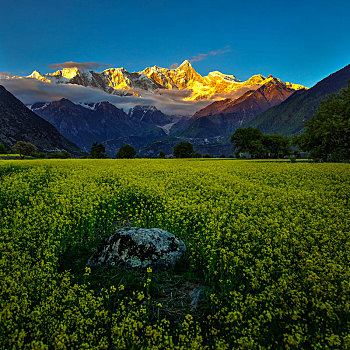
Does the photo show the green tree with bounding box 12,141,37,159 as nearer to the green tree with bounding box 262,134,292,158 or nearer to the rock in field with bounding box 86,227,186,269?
Answer: the rock in field with bounding box 86,227,186,269

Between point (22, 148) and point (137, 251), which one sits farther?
point (22, 148)

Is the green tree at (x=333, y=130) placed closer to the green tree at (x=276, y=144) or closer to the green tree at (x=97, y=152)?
the green tree at (x=276, y=144)

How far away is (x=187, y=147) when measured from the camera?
140875 mm

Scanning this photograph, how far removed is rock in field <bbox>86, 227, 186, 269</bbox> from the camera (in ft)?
23.4

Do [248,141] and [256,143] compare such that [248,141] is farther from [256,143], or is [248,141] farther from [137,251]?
[137,251]

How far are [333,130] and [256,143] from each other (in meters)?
59.1

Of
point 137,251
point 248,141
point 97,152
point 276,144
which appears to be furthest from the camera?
point 97,152

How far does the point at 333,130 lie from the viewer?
1231 inches

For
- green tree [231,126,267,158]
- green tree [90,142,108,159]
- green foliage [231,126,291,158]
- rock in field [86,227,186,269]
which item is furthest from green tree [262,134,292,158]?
green tree [90,142,108,159]

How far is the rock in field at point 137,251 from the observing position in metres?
7.12

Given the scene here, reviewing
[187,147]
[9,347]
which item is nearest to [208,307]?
[9,347]

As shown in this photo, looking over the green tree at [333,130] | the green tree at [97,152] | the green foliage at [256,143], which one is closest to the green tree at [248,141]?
the green foliage at [256,143]

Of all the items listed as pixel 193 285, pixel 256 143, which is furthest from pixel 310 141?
pixel 193 285

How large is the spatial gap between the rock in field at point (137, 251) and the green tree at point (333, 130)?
2761 centimetres
